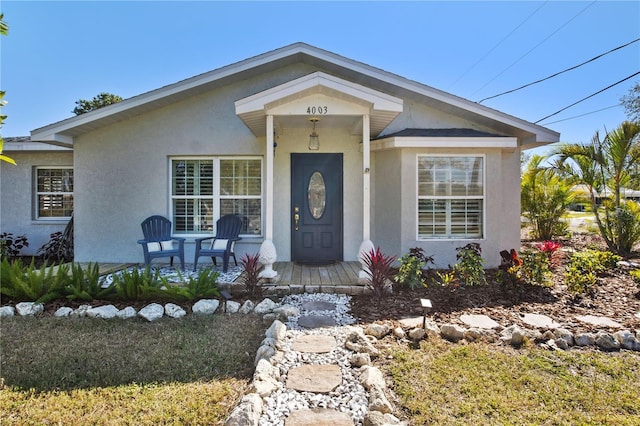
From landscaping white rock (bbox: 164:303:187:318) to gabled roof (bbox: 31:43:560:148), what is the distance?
4.11 metres

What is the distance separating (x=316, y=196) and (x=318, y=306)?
9.44 feet

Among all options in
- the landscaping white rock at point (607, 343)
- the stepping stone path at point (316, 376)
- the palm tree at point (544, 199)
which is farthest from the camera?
the palm tree at point (544, 199)

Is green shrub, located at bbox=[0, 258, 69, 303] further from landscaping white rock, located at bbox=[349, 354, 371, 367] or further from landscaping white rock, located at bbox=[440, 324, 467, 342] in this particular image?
landscaping white rock, located at bbox=[440, 324, 467, 342]

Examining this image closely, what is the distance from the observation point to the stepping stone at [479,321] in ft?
12.1

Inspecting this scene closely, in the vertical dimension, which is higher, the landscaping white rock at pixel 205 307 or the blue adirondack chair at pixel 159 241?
the blue adirondack chair at pixel 159 241

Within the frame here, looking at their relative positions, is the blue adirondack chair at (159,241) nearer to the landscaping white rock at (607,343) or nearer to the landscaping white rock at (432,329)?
the landscaping white rock at (432,329)

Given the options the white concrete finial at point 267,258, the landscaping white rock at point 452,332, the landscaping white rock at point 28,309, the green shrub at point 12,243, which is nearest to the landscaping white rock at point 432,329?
the landscaping white rock at point 452,332

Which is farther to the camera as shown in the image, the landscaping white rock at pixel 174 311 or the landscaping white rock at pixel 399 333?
the landscaping white rock at pixel 174 311

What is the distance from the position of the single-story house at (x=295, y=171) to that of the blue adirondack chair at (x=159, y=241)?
444mm

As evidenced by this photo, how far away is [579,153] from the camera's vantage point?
8609 mm

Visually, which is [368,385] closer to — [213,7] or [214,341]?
[214,341]

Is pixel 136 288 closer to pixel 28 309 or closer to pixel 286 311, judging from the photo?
pixel 28 309

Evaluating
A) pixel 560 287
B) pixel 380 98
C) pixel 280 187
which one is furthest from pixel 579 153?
pixel 280 187

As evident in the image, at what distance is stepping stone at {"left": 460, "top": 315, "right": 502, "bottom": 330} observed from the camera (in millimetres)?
3686
